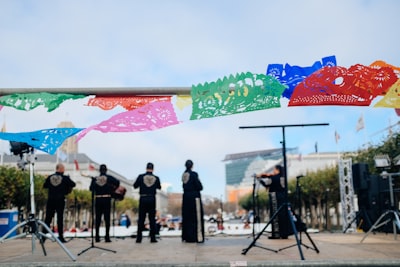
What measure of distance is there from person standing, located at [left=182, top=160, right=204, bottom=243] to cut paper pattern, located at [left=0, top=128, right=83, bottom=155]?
3.82 meters

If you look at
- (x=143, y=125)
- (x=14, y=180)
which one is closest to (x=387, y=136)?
(x=143, y=125)

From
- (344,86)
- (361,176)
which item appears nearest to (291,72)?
(344,86)

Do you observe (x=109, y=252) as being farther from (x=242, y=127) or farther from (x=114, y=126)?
(x=242, y=127)

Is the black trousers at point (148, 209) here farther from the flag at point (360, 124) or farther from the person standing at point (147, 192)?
the flag at point (360, 124)

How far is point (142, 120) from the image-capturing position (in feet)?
25.2

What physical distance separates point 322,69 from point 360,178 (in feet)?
24.9

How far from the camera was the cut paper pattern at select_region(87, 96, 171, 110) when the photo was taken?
8.00m

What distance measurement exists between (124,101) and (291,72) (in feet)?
11.2

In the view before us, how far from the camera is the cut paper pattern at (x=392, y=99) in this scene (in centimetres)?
755

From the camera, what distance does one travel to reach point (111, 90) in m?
7.59

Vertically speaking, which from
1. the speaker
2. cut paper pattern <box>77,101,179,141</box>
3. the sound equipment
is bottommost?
the sound equipment

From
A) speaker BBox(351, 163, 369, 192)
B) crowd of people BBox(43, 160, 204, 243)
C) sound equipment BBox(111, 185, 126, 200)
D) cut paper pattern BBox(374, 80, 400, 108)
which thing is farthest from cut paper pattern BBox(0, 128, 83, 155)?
speaker BBox(351, 163, 369, 192)

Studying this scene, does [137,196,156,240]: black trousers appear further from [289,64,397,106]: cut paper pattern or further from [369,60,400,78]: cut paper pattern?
[369,60,400,78]: cut paper pattern

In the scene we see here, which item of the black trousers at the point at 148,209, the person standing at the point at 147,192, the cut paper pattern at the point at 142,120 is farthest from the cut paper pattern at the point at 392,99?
the black trousers at the point at 148,209
